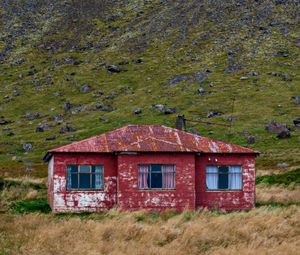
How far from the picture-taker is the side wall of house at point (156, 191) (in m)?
34.9

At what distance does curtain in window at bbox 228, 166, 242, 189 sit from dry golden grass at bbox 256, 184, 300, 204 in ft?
9.31

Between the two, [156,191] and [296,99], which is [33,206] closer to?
[156,191]

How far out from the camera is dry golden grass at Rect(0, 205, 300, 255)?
20766 millimetres

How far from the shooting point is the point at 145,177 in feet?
115

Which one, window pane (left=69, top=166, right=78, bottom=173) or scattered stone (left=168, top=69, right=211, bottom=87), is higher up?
scattered stone (left=168, top=69, right=211, bottom=87)

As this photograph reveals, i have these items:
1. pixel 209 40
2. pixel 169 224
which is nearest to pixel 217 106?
pixel 209 40

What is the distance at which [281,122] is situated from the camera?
262ft

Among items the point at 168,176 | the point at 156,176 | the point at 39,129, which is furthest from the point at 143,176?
the point at 39,129

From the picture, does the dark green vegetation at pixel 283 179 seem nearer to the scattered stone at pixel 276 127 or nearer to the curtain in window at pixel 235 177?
the curtain in window at pixel 235 177

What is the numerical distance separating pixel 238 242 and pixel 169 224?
3.53m

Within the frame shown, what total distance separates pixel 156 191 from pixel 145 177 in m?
1.03

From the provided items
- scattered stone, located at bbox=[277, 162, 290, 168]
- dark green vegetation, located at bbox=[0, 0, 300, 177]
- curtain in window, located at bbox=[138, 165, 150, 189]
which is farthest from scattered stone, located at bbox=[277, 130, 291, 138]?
curtain in window, located at bbox=[138, 165, 150, 189]

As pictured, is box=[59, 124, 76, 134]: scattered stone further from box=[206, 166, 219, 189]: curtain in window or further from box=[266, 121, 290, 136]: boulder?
box=[206, 166, 219, 189]: curtain in window

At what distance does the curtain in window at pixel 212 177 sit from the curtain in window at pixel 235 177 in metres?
0.83
